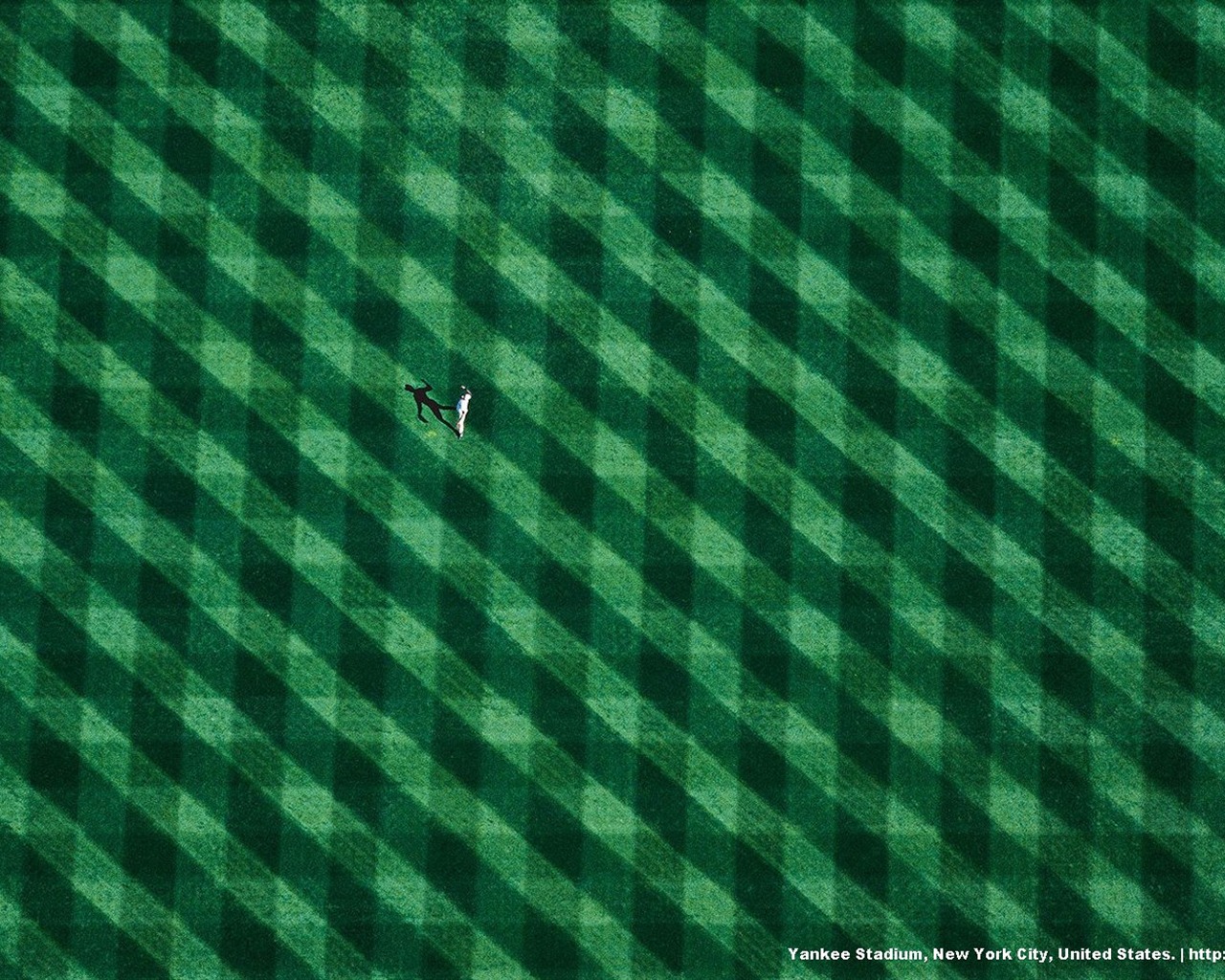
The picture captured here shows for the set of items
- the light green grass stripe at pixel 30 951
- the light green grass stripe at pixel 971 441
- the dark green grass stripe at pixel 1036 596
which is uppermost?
the light green grass stripe at pixel 971 441

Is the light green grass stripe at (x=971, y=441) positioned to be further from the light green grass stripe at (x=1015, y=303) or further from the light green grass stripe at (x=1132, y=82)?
the light green grass stripe at (x=1132, y=82)

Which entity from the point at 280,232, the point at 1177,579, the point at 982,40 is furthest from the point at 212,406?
the point at 1177,579

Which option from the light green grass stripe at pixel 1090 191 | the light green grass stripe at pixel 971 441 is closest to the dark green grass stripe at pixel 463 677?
the light green grass stripe at pixel 971 441

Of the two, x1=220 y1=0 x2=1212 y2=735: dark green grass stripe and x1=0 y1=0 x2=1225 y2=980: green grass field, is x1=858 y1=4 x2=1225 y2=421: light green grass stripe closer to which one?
x1=0 y1=0 x2=1225 y2=980: green grass field

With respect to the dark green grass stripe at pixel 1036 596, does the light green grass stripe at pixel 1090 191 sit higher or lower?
higher

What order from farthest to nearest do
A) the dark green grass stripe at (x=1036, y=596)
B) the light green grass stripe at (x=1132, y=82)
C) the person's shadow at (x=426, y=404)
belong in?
the light green grass stripe at (x=1132, y=82) < the person's shadow at (x=426, y=404) < the dark green grass stripe at (x=1036, y=596)

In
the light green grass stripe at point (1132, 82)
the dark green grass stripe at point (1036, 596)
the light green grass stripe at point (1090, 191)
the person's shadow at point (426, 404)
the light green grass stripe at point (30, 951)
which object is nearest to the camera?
the light green grass stripe at point (30, 951)

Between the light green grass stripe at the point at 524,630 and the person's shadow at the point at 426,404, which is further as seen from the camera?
the person's shadow at the point at 426,404

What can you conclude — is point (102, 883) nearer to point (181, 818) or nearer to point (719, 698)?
point (181, 818)

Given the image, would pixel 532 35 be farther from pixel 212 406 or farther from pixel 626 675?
pixel 626 675
